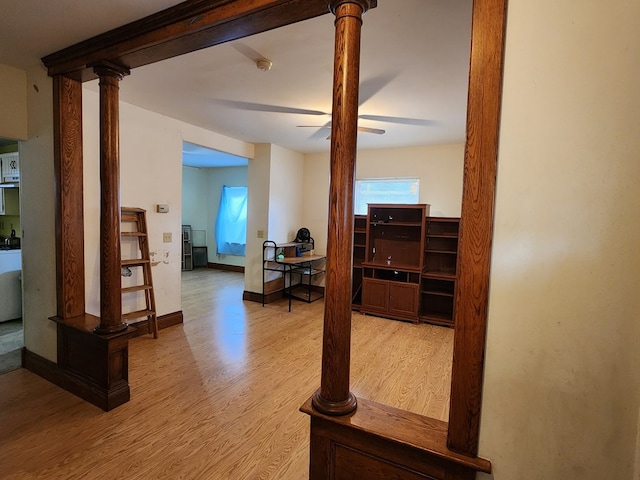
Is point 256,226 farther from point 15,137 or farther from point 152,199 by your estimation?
point 15,137

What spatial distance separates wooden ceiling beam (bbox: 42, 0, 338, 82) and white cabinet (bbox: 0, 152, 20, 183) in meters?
2.90

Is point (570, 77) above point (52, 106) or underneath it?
underneath

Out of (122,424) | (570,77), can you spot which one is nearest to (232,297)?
(122,424)

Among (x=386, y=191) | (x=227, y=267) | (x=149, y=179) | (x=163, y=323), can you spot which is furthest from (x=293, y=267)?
(x=227, y=267)

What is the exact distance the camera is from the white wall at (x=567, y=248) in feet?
3.10

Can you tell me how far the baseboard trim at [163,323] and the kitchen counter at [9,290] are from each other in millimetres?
1709

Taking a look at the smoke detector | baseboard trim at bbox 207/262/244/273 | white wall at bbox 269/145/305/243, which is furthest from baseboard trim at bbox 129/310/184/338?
baseboard trim at bbox 207/262/244/273

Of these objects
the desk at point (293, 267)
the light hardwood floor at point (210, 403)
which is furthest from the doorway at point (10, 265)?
the desk at point (293, 267)

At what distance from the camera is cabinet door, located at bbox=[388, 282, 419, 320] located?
435cm

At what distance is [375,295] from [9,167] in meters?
5.51

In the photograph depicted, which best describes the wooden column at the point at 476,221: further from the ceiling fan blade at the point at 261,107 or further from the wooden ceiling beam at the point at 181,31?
the ceiling fan blade at the point at 261,107

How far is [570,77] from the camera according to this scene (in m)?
0.98

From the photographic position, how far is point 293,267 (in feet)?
17.9

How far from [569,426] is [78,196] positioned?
10.8 ft
